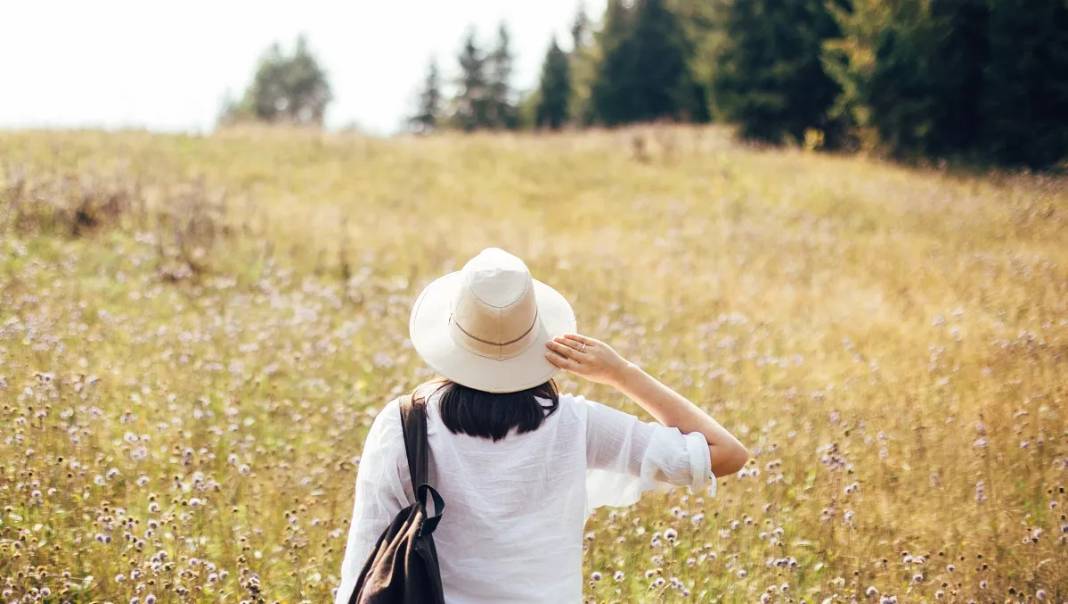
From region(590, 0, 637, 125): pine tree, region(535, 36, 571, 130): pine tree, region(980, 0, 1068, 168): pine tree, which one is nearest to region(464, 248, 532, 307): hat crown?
region(980, 0, 1068, 168): pine tree

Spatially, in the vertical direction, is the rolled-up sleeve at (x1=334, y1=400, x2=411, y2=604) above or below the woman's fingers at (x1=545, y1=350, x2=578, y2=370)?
below

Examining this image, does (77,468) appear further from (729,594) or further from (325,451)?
(729,594)

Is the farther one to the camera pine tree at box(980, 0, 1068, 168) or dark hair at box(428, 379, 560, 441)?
pine tree at box(980, 0, 1068, 168)

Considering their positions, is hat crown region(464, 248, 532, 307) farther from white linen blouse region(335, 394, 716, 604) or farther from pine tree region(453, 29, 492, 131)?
pine tree region(453, 29, 492, 131)

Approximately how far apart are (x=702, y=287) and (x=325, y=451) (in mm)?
5464

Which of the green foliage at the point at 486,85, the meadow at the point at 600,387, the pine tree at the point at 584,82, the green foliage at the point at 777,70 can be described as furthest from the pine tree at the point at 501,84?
the meadow at the point at 600,387

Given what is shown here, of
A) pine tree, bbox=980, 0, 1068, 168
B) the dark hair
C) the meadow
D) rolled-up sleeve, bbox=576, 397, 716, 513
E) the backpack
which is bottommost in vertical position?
the meadow

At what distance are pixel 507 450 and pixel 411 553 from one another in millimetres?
342

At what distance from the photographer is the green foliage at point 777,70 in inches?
964

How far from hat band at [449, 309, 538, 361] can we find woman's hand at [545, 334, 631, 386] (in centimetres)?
7

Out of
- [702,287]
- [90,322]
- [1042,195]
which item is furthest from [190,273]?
[1042,195]

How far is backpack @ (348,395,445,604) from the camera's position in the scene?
2.01m

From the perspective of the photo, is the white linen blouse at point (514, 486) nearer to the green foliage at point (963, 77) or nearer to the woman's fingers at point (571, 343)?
the woman's fingers at point (571, 343)

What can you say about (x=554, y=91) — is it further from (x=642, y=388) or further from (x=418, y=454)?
(x=418, y=454)
